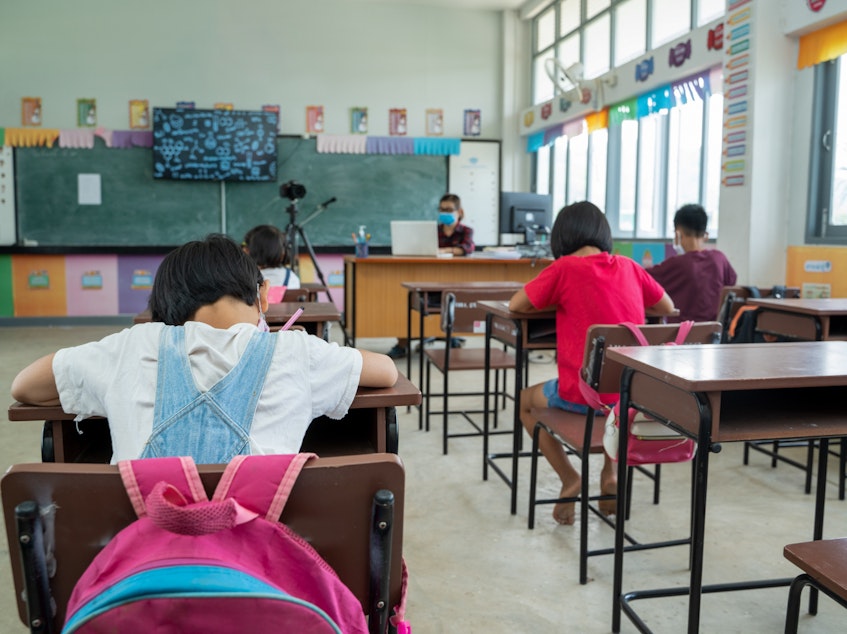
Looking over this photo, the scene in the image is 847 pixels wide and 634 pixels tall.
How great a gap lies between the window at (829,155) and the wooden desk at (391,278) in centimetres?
191

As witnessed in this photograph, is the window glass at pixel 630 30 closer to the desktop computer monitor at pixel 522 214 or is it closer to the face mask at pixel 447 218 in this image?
the desktop computer monitor at pixel 522 214

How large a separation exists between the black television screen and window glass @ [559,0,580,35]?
9.96ft

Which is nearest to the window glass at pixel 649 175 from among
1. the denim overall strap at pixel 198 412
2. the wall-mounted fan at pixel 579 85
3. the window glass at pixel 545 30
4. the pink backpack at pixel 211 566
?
the wall-mounted fan at pixel 579 85

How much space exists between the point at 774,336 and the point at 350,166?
554 centimetres

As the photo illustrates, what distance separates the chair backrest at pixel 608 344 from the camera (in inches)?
76.5

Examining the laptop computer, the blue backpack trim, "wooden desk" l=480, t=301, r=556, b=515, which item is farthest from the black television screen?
the blue backpack trim

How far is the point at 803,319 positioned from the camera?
2.86 meters

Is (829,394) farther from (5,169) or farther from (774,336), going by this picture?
(5,169)

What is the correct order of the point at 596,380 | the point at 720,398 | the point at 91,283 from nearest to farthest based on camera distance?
the point at 720,398 → the point at 596,380 → the point at 91,283

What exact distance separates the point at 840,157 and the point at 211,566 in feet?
14.3

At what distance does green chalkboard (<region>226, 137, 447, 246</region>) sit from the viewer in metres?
7.79

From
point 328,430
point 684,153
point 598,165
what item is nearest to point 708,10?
point 684,153

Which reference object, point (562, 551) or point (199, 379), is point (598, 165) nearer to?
point (562, 551)

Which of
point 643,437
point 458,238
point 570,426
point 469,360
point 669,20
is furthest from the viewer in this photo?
point 458,238
